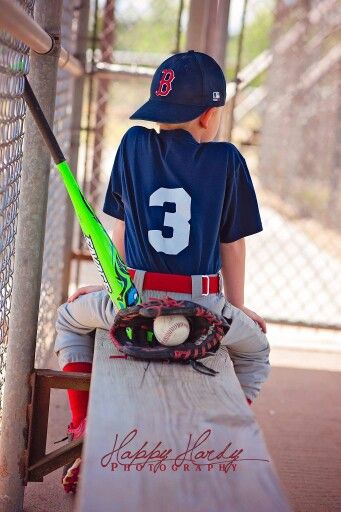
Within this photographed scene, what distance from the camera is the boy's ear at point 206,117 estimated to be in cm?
293

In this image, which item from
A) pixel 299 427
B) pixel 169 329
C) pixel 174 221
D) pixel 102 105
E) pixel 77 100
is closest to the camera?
pixel 169 329

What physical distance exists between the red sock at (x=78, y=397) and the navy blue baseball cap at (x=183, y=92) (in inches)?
33.2

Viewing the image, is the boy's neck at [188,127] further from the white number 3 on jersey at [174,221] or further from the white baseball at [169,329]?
the white baseball at [169,329]

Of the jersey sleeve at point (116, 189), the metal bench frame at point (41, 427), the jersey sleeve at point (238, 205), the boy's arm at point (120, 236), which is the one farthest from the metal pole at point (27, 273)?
the jersey sleeve at point (238, 205)

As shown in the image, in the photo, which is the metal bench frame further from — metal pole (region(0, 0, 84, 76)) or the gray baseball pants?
metal pole (region(0, 0, 84, 76))

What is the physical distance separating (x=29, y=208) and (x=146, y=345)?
2.10 ft

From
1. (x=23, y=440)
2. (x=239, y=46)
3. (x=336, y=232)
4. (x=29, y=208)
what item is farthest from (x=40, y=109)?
(x=336, y=232)

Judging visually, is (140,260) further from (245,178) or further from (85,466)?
(85,466)

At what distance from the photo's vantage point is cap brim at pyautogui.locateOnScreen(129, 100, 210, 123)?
2865mm

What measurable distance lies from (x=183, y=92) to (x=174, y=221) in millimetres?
420

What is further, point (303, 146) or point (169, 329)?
point (303, 146)

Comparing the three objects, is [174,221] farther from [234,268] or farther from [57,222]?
[57,222]

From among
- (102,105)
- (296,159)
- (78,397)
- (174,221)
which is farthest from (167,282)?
(296,159)

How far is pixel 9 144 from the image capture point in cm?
256
